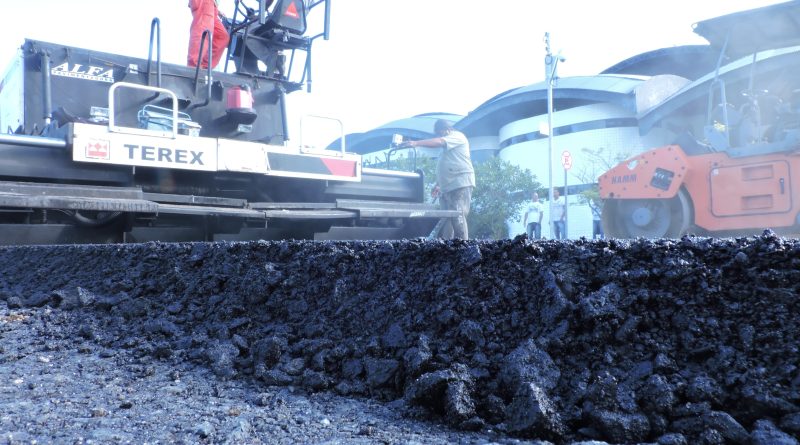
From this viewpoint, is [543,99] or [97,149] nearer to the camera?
[97,149]

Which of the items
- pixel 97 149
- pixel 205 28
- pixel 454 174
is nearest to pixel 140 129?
pixel 97 149

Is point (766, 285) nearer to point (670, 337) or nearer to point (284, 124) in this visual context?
point (670, 337)

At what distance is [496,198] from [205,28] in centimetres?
1589

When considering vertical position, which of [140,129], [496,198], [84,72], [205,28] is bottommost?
[140,129]

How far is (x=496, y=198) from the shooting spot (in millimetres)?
20797

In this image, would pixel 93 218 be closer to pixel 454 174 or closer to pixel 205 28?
pixel 205 28

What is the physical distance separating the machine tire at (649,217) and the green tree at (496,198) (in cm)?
1066

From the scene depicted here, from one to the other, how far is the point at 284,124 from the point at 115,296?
3584 millimetres

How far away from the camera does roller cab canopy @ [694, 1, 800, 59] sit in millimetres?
7328

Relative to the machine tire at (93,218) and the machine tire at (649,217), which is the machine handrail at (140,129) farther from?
the machine tire at (649,217)

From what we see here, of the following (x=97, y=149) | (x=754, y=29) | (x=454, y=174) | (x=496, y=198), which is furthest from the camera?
(x=496, y=198)

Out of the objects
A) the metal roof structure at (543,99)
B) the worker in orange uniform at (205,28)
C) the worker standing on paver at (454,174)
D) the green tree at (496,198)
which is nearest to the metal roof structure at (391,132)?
the metal roof structure at (543,99)

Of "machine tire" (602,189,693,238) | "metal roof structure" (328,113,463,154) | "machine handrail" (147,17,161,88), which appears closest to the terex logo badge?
"machine handrail" (147,17,161,88)

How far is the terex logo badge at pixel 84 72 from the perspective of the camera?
215 inches
